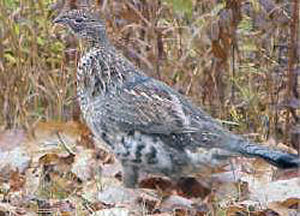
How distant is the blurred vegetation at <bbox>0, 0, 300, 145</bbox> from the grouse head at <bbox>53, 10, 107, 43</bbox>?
697mm

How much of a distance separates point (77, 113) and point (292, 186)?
2.21 m

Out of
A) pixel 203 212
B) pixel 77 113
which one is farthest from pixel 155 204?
pixel 77 113

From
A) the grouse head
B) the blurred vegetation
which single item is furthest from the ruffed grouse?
the blurred vegetation

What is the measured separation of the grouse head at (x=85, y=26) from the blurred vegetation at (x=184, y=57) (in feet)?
2.29

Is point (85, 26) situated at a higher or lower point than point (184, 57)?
higher

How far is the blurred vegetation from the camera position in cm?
622

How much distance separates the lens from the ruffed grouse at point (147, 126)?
194 inches

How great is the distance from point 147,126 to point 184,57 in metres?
1.70

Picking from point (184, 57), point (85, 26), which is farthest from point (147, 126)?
point (184, 57)

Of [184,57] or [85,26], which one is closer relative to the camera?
[85,26]

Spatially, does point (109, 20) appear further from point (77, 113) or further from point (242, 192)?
point (242, 192)

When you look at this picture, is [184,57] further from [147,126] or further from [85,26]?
[147,126]

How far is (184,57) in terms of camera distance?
6648 millimetres

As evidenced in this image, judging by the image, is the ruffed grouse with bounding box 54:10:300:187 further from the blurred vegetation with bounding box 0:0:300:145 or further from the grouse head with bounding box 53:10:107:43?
the blurred vegetation with bounding box 0:0:300:145
